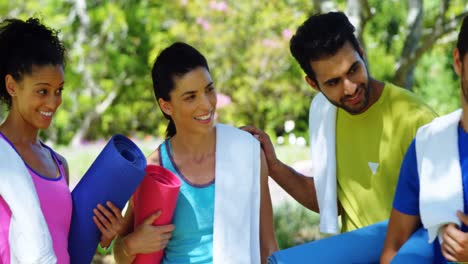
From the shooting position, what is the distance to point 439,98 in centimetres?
1455

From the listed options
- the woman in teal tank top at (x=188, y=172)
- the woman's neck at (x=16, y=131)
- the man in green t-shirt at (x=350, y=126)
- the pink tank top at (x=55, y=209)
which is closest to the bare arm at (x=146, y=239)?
the woman in teal tank top at (x=188, y=172)

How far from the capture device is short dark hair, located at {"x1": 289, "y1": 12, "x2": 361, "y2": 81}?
3.12 m

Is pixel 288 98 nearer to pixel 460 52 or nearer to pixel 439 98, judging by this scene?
pixel 439 98

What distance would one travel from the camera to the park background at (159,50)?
38.3 ft

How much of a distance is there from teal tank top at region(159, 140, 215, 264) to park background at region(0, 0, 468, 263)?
22.8 feet

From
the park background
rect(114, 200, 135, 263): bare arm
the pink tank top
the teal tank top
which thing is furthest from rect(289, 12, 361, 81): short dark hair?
the park background

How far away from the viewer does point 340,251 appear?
9.25 feet

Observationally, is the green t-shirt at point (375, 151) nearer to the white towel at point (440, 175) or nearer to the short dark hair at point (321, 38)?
the short dark hair at point (321, 38)

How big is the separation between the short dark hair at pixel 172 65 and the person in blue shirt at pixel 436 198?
960 millimetres

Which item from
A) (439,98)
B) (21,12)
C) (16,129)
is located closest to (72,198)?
(16,129)

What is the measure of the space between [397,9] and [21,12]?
7.72 metres

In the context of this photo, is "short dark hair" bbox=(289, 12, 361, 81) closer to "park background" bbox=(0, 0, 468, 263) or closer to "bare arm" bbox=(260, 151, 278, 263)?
"bare arm" bbox=(260, 151, 278, 263)

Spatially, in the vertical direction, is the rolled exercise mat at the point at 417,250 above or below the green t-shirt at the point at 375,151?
below

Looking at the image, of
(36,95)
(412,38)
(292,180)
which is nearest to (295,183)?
(292,180)
